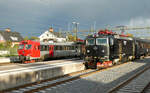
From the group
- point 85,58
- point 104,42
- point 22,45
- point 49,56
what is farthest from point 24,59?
point 104,42

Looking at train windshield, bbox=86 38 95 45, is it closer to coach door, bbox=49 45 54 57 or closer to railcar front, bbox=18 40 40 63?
railcar front, bbox=18 40 40 63

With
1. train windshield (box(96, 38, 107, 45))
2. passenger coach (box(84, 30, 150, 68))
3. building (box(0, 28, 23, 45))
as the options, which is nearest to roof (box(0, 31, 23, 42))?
building (box(0, 28, 23, 45))

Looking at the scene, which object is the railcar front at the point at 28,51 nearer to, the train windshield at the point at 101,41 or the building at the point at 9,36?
the train windshield at the point at 101,41

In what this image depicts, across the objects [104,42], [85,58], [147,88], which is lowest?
[147,88]

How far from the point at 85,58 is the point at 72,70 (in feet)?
7.25

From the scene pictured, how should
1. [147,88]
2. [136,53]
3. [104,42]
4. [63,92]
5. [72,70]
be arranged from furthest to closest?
[136,53]
[104,42]
[72,70]
[147,88]
[63,92]

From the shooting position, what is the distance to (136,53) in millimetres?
25219

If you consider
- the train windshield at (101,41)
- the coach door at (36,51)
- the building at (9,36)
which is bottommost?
the coach door at (36,51)

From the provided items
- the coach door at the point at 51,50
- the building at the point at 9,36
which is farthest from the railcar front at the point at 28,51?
the building at the point at 9,36

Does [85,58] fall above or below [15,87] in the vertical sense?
above

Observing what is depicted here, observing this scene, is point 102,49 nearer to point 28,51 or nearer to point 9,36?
point 28,51

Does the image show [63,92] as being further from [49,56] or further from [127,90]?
[49,56]

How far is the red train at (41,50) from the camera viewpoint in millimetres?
23078

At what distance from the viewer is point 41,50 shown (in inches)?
965
